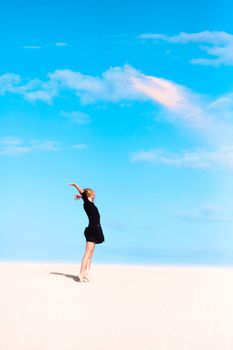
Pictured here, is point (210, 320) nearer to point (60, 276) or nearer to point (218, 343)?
point (218, 343)

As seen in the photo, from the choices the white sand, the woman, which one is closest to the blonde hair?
the woman

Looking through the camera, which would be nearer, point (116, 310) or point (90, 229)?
point (116, 310)

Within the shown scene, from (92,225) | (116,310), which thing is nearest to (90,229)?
(92,225)

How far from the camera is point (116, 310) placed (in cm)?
1151

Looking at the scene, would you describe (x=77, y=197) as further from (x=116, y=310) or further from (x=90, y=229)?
(x=116, y=310)

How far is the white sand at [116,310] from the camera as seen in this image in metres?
9.10

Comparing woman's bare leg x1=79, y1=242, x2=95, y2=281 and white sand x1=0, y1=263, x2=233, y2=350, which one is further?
woman's bare leg x1=79, y1=242, x2=95, y2=281

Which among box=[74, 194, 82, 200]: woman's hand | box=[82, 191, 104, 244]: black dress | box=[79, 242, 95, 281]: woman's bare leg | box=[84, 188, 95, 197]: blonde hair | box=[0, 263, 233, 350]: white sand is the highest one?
box=[84, 188, 95, 197]: blonde hair

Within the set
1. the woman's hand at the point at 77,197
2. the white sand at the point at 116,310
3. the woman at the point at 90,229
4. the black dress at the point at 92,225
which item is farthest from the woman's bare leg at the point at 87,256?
the woman's hand at the point at 77,197

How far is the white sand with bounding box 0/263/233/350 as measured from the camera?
29.9 feet

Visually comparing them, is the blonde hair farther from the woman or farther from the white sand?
the white sand

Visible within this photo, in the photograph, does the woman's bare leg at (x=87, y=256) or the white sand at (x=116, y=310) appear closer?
the white sand at (x=116, y=310)

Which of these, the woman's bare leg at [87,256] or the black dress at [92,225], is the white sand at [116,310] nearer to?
the woman's bare leg at [87,256]

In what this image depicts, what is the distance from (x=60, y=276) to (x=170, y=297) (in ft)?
12.0
